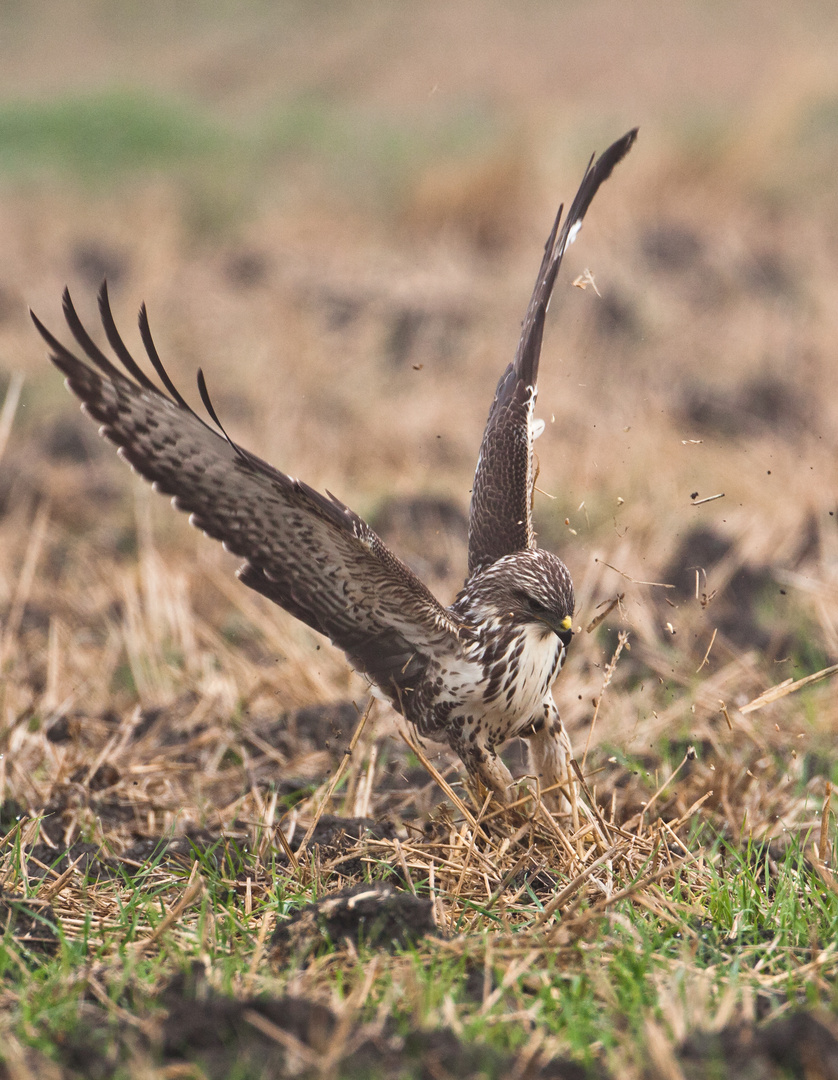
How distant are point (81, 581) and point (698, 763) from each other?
336 centimetres

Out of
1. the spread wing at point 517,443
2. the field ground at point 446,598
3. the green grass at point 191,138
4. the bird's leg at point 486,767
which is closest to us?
the field ground at point 446,598

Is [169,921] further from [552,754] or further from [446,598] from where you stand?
[446,598]

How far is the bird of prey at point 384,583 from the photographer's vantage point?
3123mm

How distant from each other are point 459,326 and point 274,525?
6.90m

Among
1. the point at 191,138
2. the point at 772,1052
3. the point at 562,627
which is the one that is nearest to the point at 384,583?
the point at 562,627

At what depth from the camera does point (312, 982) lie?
259 cm

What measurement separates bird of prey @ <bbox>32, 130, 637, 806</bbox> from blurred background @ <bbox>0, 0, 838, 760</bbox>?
44cm

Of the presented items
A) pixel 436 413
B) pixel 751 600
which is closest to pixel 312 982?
pixel 751 600

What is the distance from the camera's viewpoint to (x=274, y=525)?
323 cm

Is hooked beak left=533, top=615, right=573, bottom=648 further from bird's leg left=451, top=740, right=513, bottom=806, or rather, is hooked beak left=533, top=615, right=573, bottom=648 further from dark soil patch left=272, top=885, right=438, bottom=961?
dark soil patch left=272, top=885, right=438, bottom=961

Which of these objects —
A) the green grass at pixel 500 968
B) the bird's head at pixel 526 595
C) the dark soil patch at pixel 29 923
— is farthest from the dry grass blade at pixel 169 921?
the bird's head at pixel 526 595

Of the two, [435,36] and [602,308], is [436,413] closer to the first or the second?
[602,308]

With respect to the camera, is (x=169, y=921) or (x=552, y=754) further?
(x=552, y=754)

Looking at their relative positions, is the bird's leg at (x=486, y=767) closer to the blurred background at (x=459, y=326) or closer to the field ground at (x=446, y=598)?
the field ground at (x=446, y=598)
